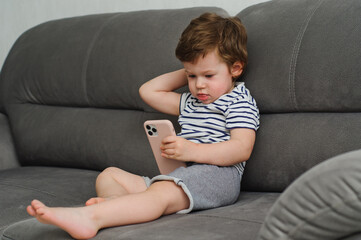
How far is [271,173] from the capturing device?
1.50 metres

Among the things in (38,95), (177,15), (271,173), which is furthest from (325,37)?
(38,95)

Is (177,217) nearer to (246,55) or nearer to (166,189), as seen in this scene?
(166,189)

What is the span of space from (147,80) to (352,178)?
3.99ft

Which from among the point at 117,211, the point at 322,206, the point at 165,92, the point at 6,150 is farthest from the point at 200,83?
the point at 6,150

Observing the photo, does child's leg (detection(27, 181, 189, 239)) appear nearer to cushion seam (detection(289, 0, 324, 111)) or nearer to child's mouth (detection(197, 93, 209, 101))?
child's mouth (detection(197, 93, 209, 101))

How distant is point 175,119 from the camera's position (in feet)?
5.81

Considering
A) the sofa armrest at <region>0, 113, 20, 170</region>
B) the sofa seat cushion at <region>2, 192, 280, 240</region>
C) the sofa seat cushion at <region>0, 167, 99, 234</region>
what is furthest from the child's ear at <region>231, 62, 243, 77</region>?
the sofa armrest at <region>0, 113, 20, 170</region>

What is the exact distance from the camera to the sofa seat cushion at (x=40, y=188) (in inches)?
57.7

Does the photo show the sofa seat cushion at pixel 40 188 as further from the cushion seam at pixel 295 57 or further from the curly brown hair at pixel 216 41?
the cushion seam at pixel 295 57

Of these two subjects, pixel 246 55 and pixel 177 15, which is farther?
pixel 177 15

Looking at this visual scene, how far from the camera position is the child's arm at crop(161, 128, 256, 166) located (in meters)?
1.42

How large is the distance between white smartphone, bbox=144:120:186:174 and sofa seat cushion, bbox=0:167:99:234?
29cm

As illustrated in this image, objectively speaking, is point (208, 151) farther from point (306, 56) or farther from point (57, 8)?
point (57, 8)

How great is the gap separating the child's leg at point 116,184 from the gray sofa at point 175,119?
0.48 ft
